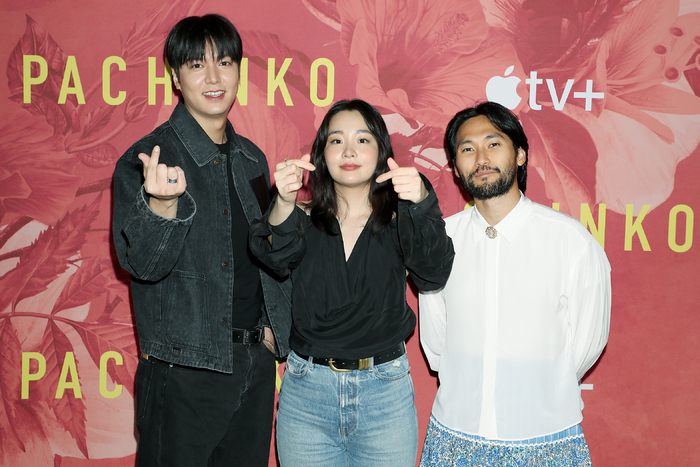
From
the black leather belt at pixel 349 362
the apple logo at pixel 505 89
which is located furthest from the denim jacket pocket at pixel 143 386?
the apple logo at pixel 505 89

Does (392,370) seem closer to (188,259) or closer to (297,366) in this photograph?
(297,366)

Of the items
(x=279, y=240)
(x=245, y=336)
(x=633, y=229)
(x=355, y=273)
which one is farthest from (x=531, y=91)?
(x=245, y=336)

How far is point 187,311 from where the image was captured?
1.67m

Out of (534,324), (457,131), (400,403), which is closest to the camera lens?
(400,403)

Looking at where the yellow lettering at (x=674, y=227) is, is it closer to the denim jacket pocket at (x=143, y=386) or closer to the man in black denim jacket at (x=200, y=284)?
the man in black denim jacket at (x=200, y=284)

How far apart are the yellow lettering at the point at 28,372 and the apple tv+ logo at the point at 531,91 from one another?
7.15 feet

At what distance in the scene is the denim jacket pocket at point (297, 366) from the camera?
1.66m

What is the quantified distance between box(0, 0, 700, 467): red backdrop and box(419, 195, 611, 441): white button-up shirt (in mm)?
417

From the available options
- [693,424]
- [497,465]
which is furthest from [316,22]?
[693,424]

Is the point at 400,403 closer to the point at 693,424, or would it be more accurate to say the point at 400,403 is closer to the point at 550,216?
the point at 550,216

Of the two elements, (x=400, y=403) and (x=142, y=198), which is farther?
(x=400, y=403)

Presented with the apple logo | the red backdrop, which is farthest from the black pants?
the apple logo

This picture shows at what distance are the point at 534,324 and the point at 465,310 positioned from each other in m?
0.23

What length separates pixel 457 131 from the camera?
2.00m
